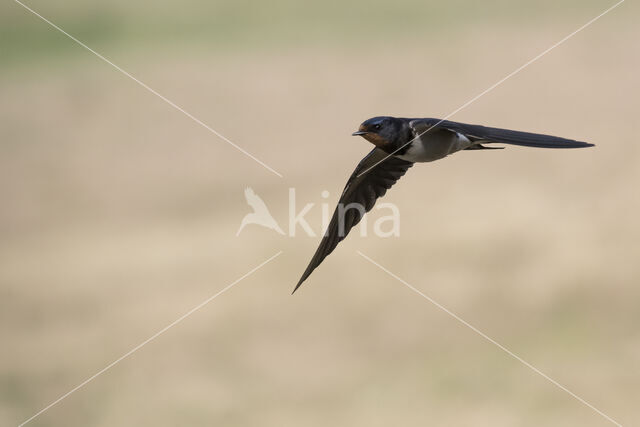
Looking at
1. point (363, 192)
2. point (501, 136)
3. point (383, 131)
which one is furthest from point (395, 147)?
point (363, 192)

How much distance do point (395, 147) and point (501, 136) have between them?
42cm

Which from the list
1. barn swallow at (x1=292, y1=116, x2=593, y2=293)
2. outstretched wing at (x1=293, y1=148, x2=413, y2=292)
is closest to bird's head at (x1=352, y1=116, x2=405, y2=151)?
barn swallow at (x1=292, y1=116, x2=593, y2=293)

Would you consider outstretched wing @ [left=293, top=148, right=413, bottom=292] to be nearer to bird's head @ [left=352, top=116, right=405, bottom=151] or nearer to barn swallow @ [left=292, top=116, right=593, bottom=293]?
barn swallow @ [left=292, top=116, right=593, bottom=293]

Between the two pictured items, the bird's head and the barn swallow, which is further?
the bird's head

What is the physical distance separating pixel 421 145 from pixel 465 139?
0.56 feet

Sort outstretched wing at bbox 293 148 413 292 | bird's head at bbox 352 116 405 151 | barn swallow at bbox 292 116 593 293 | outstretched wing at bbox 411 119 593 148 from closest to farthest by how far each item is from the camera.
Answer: outstretched wing at bbox 411 119 593 148 < barn swallow at bbox 292 116 593 293 < bird's head at bbox 352 116 405 151 < outstretched wing at bbox 293 148 413 292

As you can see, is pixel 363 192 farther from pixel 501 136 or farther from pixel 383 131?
pixel 501 136

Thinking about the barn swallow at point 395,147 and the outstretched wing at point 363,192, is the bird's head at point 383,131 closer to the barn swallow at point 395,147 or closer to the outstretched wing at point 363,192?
the barn swallow at point 395,147

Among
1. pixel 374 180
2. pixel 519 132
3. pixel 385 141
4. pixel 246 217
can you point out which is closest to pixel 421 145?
Result: pixel 385 141

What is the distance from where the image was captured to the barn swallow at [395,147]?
259 cm

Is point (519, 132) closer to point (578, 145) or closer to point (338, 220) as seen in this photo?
point (578, 145)

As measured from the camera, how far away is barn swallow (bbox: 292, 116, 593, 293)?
2590 mm

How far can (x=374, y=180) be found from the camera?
3.42 meters

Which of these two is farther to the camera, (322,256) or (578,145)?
(322,256)
